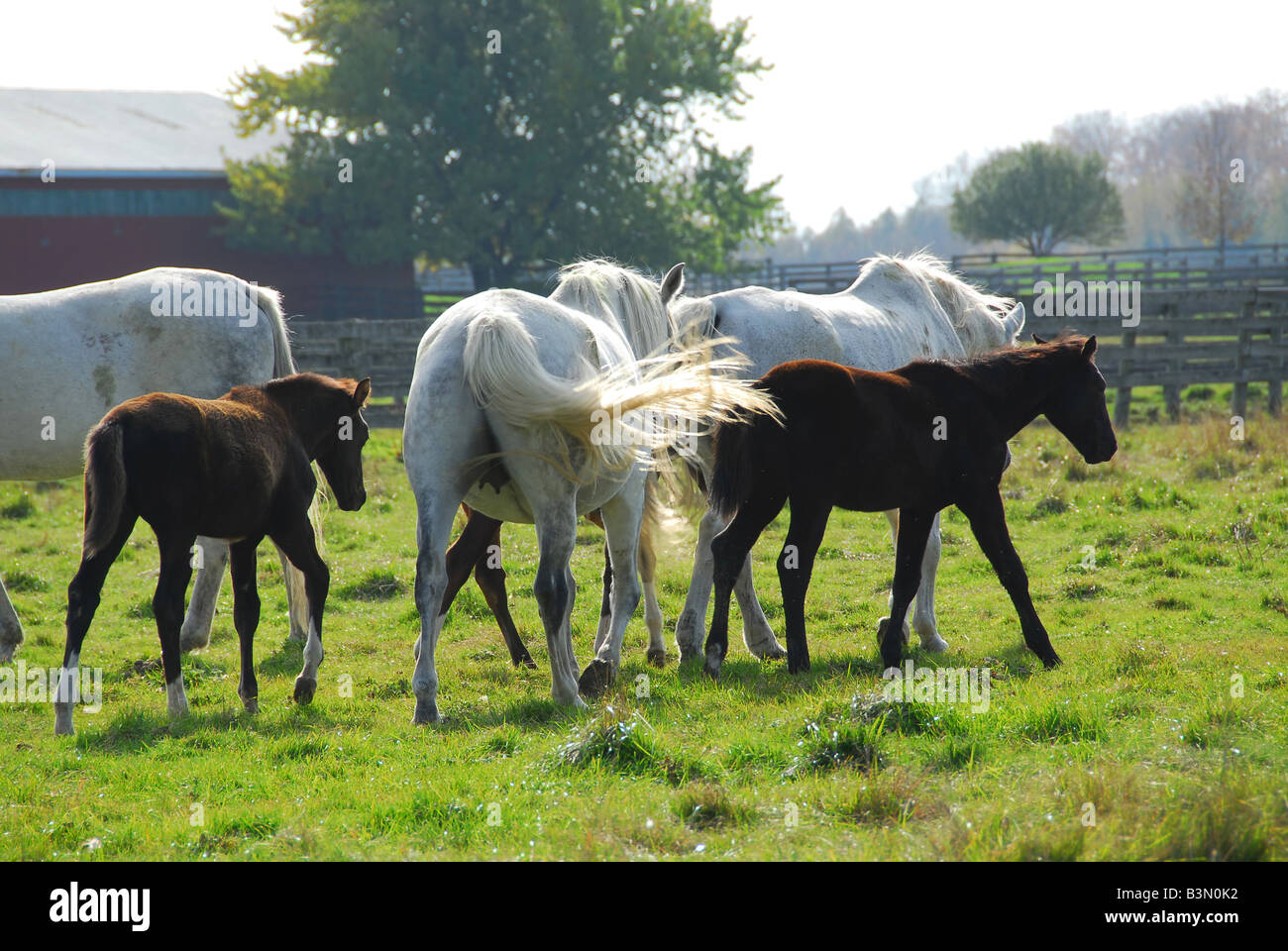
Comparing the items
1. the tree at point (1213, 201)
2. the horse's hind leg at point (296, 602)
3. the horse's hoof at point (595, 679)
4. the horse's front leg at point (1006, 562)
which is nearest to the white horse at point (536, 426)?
the horse's hoof at point (595, 679)

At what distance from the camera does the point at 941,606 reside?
7.71 metres

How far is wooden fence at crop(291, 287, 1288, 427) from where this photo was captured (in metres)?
16.0

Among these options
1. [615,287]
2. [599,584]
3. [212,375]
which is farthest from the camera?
[599,584]

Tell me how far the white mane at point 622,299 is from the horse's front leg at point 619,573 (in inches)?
40.9

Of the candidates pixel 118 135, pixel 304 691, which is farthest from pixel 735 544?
pixel 118 135

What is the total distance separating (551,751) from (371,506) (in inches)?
296

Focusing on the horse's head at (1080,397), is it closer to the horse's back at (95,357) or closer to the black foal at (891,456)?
the black foal at (891,456)

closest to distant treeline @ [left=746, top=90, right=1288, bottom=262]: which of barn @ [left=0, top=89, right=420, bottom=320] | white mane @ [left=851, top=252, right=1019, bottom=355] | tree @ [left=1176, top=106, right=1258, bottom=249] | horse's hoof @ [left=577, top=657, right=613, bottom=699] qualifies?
tree @ [left=1176, top=106, right=1258, bottom=249]

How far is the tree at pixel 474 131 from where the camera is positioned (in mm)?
33125

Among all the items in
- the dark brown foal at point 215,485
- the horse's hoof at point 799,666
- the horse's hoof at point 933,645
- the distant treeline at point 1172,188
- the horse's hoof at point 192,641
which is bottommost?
the horse's hoof at point 192,641

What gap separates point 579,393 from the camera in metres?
4.80
